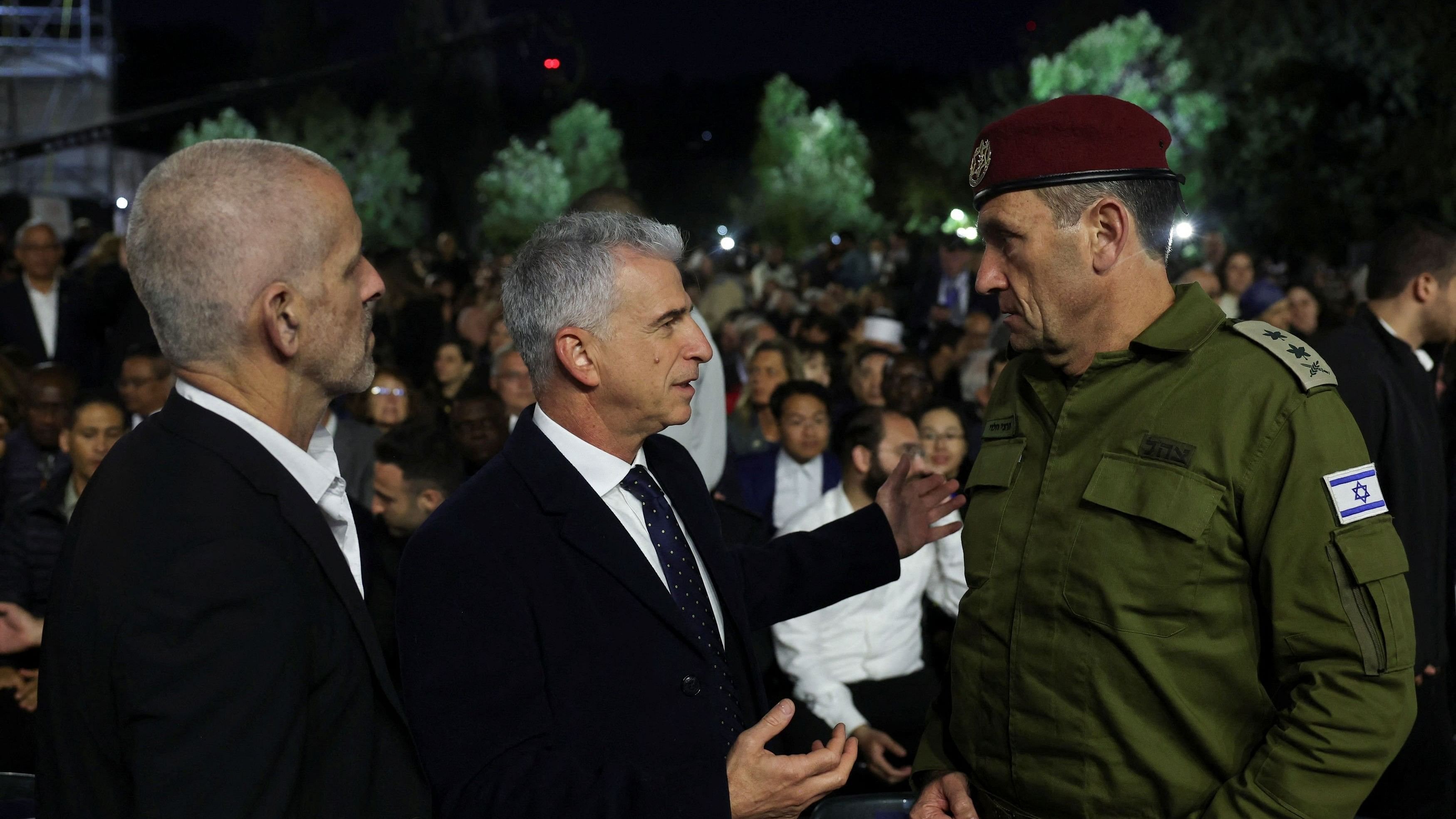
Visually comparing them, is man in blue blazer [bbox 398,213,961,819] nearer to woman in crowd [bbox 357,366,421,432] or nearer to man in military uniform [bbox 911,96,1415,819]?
man in military uniform [bbox 911,96,1415,819]

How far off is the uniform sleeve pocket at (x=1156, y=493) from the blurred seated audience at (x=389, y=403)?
5.15 metres

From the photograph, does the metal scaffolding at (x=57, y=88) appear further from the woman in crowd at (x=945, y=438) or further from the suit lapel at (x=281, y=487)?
the suit lapel at (x=281, y=487)

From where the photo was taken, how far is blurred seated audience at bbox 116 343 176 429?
5984 millimetres

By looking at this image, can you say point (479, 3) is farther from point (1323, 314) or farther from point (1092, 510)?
point (1092, 510)

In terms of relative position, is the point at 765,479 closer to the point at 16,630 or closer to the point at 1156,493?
the point at 16,630

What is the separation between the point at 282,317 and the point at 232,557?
365 mm

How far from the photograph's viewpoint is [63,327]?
925 cm

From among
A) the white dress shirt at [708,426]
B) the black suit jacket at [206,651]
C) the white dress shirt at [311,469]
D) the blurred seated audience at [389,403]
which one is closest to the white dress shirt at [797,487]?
the white dress shirt at [708,426]

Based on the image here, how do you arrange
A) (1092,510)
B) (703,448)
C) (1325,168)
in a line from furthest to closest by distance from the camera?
(1325,168) < (703,448) < (1092,510)

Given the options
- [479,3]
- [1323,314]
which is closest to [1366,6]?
[1323,314]

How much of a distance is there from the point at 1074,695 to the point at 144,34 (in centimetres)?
7027

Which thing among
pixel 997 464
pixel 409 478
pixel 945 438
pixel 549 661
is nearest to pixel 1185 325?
pixel 997 464

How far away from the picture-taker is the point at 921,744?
2607mm

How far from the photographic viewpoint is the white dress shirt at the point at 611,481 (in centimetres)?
242
